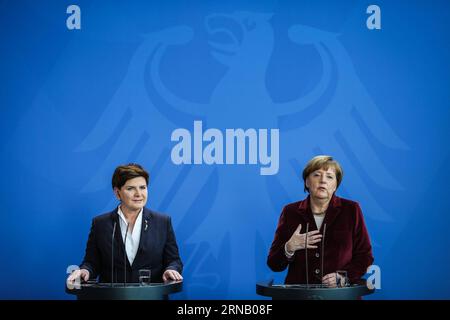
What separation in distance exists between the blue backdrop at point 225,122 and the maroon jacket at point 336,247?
746 mm

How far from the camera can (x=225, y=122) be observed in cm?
600

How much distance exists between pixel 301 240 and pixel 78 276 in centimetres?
156

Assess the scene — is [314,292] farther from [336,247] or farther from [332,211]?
[332,211]

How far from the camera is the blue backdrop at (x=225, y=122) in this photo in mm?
5953

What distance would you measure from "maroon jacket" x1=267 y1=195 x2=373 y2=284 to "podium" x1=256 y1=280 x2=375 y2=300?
13.6 inches

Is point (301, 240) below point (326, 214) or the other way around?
below

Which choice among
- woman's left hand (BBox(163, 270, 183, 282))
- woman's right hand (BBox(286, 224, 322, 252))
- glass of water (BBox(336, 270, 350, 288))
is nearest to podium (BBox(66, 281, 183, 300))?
woman's left hand (BBox(163, 270, 183, 282))

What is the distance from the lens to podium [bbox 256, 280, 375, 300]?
4.54m

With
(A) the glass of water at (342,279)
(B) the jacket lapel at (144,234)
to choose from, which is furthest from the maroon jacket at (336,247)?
(B) the jacket lapel at (144,234)

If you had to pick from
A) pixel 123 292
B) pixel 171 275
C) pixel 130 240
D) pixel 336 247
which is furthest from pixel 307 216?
pixel 123 292

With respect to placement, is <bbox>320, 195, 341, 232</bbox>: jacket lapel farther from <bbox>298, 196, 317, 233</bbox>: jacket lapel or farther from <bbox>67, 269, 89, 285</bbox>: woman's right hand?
<bbox>67, 269, 89, 285</bbox>: woman's right hand

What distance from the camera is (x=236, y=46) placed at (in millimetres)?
6035

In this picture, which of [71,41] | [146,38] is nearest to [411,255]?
[146,38]

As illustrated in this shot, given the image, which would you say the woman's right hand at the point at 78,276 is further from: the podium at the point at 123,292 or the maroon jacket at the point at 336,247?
the maroon jacket at the point at 336,247
